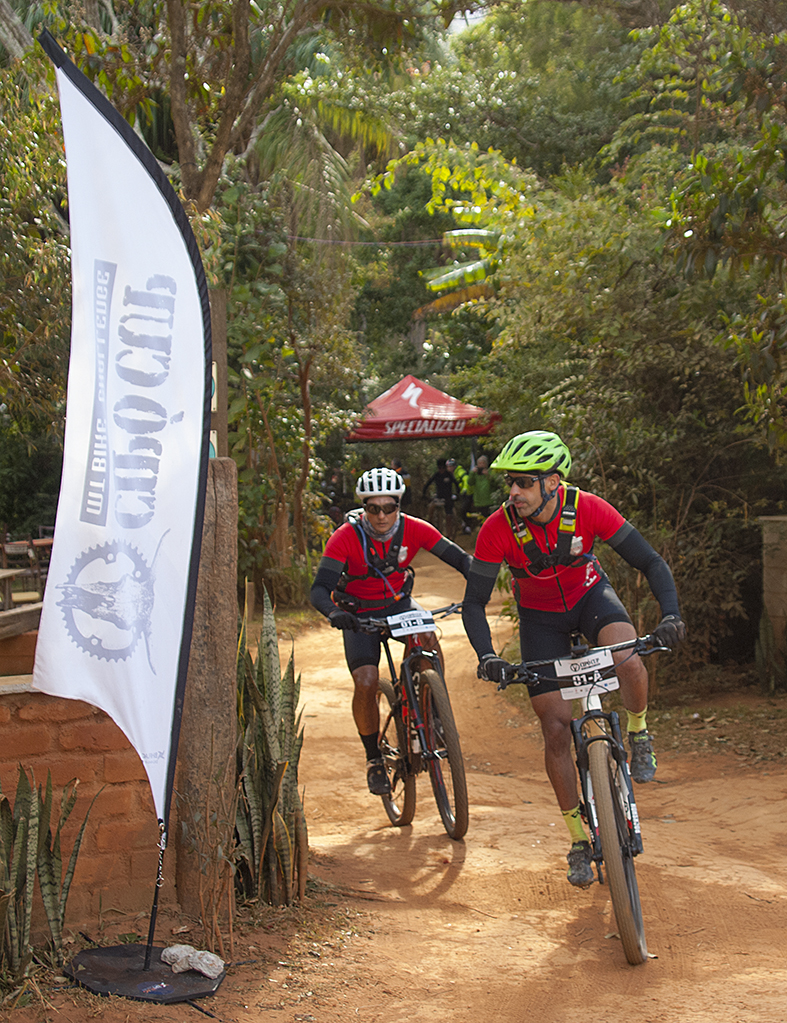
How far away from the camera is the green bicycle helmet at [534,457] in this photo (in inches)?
176

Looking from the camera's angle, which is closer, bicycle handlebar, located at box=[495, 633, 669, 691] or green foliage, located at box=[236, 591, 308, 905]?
bicycle handlebar, located at box=[495, 633, 669, 691]

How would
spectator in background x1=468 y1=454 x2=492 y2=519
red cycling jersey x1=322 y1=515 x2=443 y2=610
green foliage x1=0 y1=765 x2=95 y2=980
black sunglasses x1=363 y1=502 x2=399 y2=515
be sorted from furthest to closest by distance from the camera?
spectator in background x1=468 y1=454 x2=492 y2=519 → red cycling jersey x1=322 y1=515 x2=443 y2=610 → black sunglasses x1=363 y1=502 x2=399 y2=515 → green foliage x1=0 y1=765 x2=95 y2=980

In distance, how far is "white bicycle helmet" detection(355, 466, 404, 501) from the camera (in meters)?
5.64

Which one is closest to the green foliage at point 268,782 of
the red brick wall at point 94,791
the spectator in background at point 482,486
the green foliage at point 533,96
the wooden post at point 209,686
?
the wooden post at point 209,686

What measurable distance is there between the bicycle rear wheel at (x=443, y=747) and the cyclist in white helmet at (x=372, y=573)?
34cm

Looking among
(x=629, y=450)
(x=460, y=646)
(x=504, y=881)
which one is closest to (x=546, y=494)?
(x=504, y=881)

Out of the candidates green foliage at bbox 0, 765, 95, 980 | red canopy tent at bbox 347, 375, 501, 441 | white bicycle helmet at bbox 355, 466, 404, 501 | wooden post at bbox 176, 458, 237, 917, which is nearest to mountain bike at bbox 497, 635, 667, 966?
wooden post at bbox 176, 458, 237, 917

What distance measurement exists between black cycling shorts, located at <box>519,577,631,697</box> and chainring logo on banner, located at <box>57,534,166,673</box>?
2.02 meters

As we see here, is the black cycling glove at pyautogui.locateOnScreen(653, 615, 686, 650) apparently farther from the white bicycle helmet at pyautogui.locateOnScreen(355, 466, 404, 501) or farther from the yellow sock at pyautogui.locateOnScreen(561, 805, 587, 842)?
the white bicycle helmet at pyautogui.locateOnScreen(355, 466, 404, 501)

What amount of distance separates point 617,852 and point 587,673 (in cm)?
72

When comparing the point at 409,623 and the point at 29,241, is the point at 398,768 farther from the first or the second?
the point at 29,241

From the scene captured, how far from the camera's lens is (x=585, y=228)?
30.5ft

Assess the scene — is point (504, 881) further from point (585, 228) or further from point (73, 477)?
point (585, 228)

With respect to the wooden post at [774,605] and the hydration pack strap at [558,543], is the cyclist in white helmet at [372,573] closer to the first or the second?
the hydration pack strap at [558,543]
